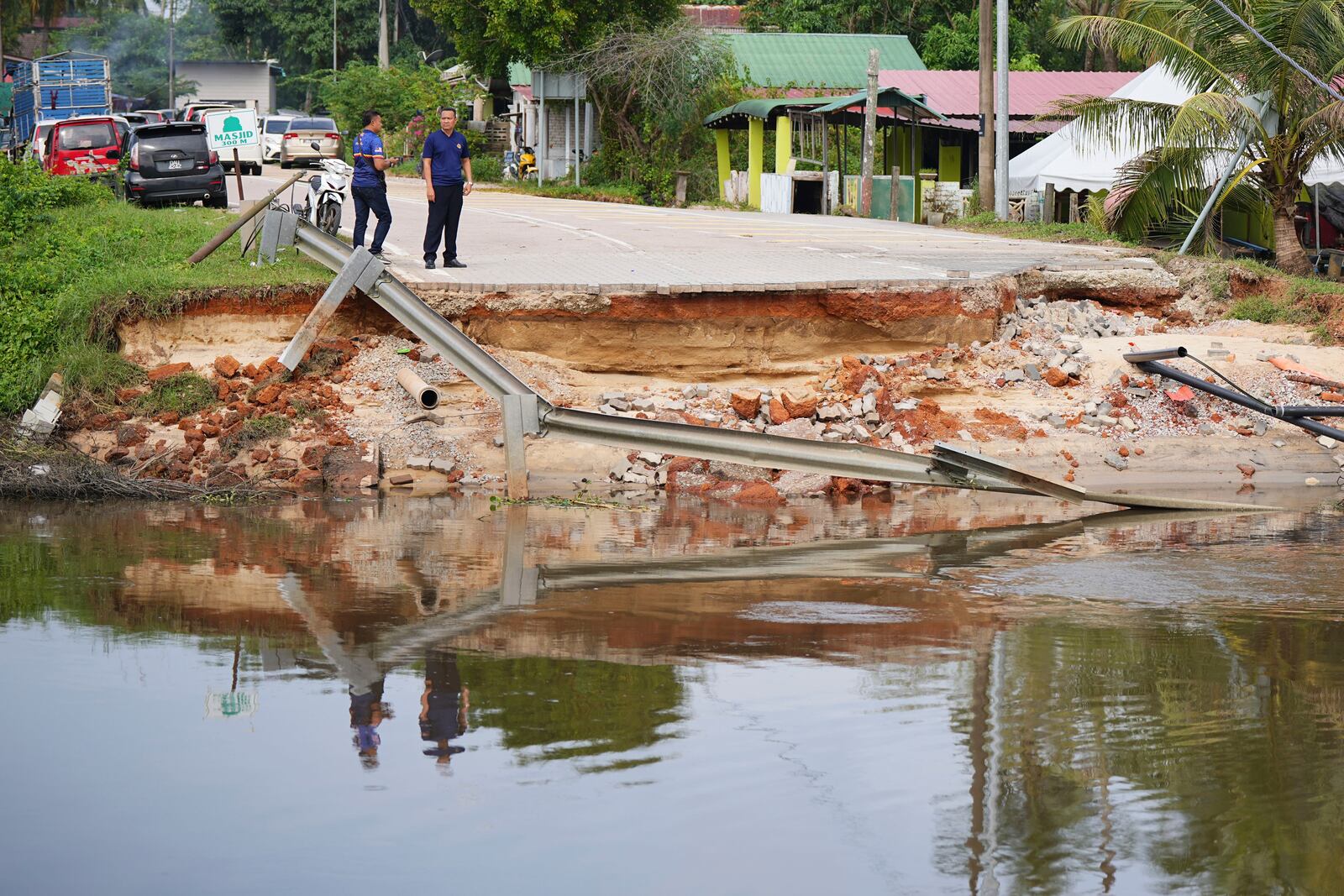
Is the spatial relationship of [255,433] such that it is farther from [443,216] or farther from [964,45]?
[964,45]

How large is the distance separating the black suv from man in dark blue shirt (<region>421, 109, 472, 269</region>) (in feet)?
31.0

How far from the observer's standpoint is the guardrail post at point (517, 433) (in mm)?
12016

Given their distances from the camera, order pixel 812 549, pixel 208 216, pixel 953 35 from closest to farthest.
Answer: pixel 812 549 → pixel 208 216 → pixel 953 35

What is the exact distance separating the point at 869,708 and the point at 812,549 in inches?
157

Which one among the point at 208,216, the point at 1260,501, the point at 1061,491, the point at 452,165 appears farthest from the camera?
the point at 208,216

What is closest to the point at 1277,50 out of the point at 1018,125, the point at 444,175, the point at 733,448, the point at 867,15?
the point at 733,448

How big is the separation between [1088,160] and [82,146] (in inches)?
717

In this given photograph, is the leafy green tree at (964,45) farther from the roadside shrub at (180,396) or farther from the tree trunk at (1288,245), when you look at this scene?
the roadside shrub at (180,396)

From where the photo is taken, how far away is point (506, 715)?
6691mm

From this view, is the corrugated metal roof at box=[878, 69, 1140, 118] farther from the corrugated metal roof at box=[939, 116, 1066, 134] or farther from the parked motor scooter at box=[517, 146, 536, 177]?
the parked motor scooter at box=[517, 146, 536, 177]

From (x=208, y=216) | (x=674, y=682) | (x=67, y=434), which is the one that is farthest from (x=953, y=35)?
(x=674, y=682)

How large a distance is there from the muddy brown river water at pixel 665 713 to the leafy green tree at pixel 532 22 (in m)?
26.2

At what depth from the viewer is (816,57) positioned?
132ft

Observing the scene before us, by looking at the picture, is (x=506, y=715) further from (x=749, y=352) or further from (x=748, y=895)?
(x=749, y=352)
